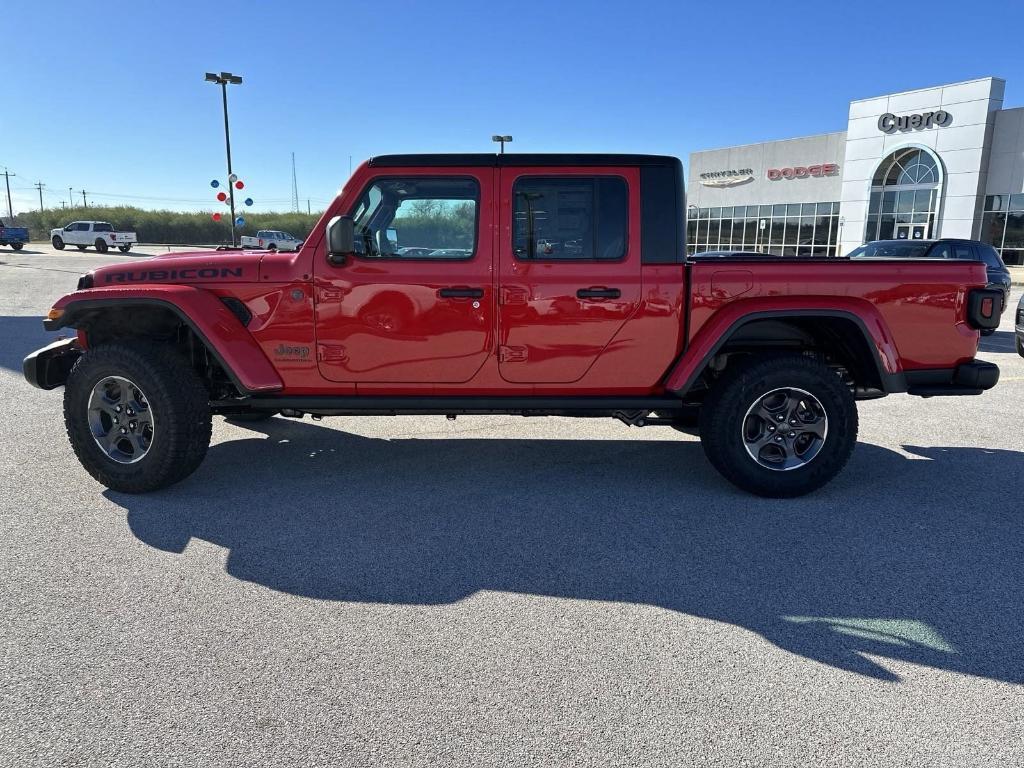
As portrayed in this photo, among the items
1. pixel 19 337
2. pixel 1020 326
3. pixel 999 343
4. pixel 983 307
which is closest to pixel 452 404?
pixel 983 307

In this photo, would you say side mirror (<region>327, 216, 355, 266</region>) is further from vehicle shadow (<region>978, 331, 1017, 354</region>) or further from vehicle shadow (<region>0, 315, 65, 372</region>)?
vehicle shadow (<region>978, 331, 1017, 354</region>)

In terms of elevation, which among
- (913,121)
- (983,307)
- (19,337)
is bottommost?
(19,337)

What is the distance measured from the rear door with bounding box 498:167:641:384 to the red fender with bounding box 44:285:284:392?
1.50 metres

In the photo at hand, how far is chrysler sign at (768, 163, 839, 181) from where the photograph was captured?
38.5m

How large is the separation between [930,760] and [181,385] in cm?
412

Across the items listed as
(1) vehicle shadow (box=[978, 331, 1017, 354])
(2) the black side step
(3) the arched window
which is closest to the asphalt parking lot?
(2) the black side step

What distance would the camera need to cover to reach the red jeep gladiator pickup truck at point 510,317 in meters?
4.27

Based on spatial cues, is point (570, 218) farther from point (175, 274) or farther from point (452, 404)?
point (175, 274)

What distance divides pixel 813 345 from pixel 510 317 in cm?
207

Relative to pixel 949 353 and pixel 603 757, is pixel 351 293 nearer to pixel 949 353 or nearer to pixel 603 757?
pixel 603 757

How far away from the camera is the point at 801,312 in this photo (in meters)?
4.21

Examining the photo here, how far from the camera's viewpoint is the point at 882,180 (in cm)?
3569

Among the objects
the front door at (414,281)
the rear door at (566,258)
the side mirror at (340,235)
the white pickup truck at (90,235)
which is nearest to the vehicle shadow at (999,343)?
the rear door at (566,258)

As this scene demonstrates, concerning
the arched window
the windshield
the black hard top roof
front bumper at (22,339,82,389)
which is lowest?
front bumper at (22,339,82,389)
